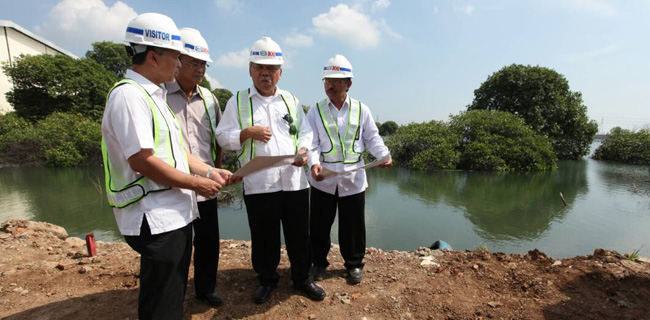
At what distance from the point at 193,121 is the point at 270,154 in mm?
620

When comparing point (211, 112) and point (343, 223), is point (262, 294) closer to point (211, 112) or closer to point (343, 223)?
point (343, 223)

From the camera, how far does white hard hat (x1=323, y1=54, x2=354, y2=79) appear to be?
2.71 m

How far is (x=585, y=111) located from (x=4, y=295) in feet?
86.4

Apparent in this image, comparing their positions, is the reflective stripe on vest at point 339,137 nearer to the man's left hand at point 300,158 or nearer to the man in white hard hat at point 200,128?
the man's left hand at point 300,158

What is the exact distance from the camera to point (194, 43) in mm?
2154

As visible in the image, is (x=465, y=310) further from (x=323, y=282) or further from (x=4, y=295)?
(x=4, y=295)

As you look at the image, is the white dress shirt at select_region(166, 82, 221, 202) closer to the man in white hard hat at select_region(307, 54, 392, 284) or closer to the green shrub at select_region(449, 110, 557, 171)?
the man in white hard hat at select_region(307, 54, 392, 284)

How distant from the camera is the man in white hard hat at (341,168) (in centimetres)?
279

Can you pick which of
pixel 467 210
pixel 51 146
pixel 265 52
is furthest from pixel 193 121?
pixel 51 146

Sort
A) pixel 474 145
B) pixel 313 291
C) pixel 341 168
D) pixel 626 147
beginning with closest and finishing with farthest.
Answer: pixel 313 291
pixel 341 168
pixel 474 145
pixel 626 147

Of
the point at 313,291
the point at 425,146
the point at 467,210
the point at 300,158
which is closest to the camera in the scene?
the point at 300,158

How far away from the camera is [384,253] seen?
361 centimetres

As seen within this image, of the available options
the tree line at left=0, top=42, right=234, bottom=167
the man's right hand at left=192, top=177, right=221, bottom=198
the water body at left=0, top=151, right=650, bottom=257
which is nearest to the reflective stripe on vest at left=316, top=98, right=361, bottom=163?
the man's right hand at left=192, top=177, right=221, bottom=198

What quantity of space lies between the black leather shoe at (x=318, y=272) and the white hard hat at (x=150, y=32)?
86.8 inches
